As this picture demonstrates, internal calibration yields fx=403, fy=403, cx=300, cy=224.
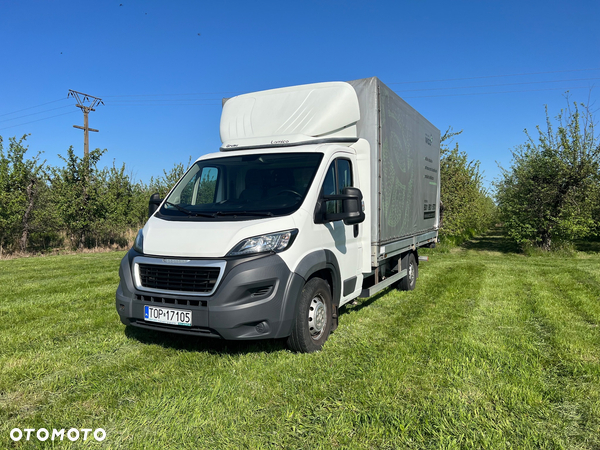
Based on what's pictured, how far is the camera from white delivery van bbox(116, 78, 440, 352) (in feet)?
12.3

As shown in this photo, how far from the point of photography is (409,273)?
807cm

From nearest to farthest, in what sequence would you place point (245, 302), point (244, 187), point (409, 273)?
point (245, 302) < point (244, 187) < point (409, 273)

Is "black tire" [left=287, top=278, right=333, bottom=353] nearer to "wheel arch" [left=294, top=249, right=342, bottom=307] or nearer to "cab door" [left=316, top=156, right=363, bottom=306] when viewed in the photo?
"wheel arch" [left=294, top=249, right=342, bottom=307]

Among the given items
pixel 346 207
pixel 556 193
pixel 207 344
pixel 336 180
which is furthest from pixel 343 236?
pixel 556 193

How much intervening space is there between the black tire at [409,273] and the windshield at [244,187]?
386 cm

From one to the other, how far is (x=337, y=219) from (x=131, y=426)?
280 cm

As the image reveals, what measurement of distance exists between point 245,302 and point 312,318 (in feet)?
3.07

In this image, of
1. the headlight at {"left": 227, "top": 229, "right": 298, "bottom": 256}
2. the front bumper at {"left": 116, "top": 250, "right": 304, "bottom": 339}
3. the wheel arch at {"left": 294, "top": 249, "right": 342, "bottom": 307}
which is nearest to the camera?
the front bumper at {"left": 116, "top": 250, "right": 304, "bottom": 339}

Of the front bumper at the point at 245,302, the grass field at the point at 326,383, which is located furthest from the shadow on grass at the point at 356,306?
the front bumper at the point at 245,302

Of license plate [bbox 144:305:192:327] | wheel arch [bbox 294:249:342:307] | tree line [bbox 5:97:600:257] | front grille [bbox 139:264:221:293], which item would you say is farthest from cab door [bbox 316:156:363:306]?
tree line [bbox 5:97:600:257]

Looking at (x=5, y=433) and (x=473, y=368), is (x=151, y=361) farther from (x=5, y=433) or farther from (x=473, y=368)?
(x=473, y=368)

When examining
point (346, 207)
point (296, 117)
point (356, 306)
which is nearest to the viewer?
point (346, 207)

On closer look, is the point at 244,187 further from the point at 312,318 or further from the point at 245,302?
the point at 312,318

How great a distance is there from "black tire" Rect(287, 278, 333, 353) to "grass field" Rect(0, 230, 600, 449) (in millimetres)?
145
